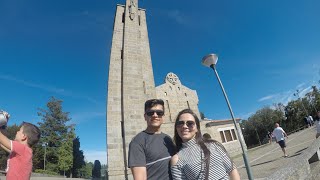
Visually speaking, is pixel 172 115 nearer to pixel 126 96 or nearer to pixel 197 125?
pixel 126 96

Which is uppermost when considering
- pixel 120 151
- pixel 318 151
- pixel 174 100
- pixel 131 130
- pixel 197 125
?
pixel 174 100

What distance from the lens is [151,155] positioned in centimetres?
241

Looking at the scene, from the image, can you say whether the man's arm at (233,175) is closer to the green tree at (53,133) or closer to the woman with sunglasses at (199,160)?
the woman with sunglasses at (199,160)

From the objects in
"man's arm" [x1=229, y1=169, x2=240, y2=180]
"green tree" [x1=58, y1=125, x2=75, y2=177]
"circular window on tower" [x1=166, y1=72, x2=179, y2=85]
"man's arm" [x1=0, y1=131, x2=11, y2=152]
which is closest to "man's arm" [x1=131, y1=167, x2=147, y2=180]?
"man's arm" [x1=229, y1=169, x2=240, y2=180]

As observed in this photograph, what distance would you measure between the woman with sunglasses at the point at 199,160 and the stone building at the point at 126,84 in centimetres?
1158

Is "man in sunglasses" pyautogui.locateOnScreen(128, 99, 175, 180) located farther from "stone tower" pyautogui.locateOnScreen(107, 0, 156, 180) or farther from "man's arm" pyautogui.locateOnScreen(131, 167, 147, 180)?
"stone tower" pyautogui.locateOnScreen(107, 0, 156, 180)

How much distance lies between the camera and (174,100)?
32.4 m

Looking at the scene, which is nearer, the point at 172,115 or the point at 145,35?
the point at 145,35

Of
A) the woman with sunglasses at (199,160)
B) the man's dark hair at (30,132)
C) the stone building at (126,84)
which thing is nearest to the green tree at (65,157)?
the stone building at (126,84)

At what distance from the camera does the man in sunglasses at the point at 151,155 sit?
2.30m

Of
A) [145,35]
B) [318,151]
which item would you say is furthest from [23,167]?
[145,35]

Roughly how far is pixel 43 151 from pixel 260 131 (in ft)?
166

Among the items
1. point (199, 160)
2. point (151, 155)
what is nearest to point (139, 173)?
point (151, 155)

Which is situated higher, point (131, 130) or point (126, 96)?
point (126, 96)
